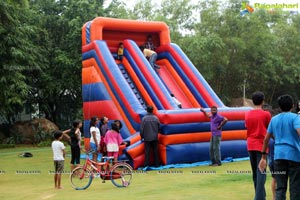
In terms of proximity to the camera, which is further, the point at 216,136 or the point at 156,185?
the point at 216,136

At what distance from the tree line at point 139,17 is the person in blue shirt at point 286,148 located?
12.6 metres

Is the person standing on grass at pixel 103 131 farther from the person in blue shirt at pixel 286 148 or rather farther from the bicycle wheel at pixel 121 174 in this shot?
the person in blue shirt at pixel 286 148

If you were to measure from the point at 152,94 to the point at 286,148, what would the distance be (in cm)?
640

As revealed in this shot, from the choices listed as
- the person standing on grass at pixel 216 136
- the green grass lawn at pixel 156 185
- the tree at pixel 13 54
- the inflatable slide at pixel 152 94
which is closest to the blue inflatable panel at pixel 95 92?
the inflatable slide at pixel 152 94

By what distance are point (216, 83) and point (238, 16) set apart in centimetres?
392

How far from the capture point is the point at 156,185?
7.15 m

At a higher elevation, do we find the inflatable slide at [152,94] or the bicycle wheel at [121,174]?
the inflatable slide at [152,94]

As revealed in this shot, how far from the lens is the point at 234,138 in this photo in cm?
1026

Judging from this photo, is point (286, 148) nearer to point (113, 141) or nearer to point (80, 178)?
point (80, 178)

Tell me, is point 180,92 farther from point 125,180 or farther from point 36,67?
point 36,67

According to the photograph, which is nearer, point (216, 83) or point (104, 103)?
point (104, 103)

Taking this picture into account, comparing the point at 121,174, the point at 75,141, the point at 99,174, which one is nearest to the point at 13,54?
the point at 75,141

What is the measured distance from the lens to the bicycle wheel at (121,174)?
709cm

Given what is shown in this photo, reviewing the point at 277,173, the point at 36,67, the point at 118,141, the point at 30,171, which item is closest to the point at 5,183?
the point at 30,171
